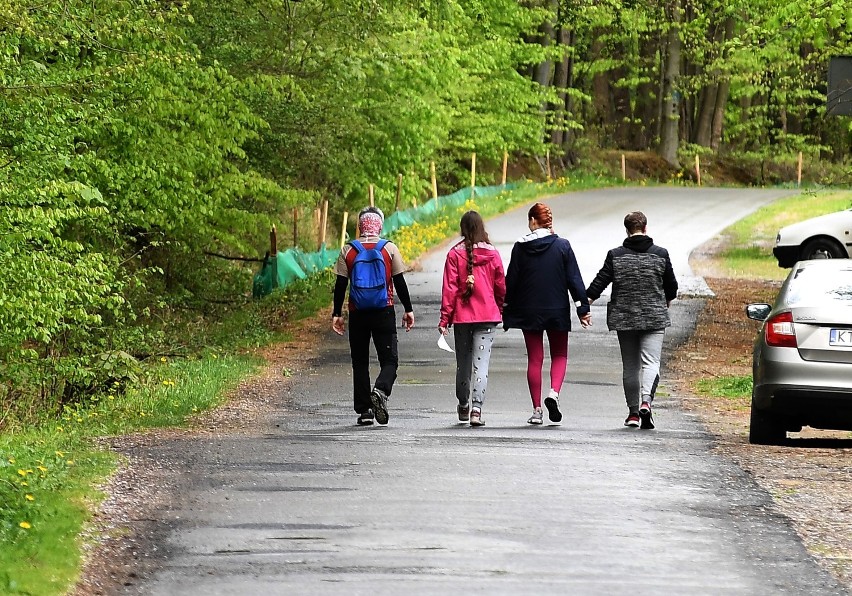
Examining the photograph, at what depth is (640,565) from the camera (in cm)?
739

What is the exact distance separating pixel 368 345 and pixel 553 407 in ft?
5.29

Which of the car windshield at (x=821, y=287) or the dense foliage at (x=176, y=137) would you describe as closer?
the car windshield at (x=821, y=287)

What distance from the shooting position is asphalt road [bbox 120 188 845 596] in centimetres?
712

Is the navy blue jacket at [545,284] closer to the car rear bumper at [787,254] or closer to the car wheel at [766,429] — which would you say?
the car wheel at [766,429]

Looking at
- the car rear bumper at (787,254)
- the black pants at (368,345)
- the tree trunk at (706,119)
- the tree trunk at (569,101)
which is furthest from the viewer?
the tree trunk at (706,119)

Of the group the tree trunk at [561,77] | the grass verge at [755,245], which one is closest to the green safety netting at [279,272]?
the grass verge at [755,245]

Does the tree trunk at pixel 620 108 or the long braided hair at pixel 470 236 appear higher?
the tree trunk at pixel 620 108

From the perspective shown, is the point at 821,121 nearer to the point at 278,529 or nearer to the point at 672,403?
the point at 672,403

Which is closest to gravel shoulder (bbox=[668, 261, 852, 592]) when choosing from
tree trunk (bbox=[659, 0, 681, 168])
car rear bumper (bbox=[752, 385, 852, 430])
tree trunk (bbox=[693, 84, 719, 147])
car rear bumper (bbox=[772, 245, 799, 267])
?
car rear bumper (bbox=[752, 385, 852, 430])

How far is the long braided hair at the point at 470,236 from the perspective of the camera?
13.0m

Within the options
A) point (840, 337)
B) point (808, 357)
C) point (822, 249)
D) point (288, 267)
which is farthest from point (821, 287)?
point (288, 267)

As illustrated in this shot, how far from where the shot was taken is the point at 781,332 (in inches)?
470

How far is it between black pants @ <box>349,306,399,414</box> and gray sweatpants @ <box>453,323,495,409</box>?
1.76ft

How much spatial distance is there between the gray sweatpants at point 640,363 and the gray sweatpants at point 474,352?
1.10m
